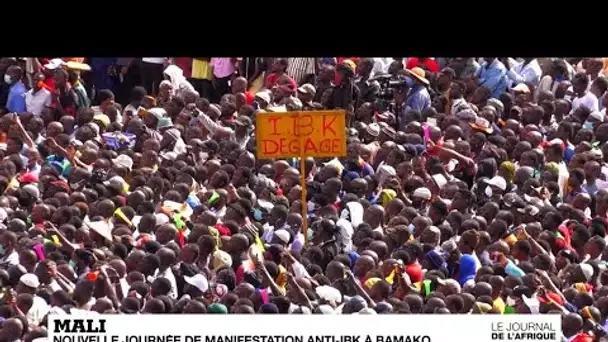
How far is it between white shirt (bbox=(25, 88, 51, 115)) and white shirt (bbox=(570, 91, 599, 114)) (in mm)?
2831

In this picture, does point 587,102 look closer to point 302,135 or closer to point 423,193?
point 423,193

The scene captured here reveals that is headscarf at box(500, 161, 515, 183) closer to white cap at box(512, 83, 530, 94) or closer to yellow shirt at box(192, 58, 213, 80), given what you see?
white cap at box(512, 83, 530, 94)

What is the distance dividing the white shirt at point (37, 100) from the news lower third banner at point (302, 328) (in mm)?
1881

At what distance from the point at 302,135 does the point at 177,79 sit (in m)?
1.35

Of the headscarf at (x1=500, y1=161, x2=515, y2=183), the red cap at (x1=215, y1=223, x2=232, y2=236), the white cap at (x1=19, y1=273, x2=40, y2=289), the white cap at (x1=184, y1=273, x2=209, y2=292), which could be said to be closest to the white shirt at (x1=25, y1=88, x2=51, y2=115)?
the red cap at (x1=215, y1=223, x2=232, y2=236)

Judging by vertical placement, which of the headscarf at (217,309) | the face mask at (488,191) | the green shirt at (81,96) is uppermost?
the green shirt at (81,96)

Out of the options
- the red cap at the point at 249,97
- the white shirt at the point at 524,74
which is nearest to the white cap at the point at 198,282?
the red cap at the point at 249,97

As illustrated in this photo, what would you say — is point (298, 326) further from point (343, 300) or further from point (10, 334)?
point (10, 334)

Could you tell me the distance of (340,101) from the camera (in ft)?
40.9

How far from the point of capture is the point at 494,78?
12.7m

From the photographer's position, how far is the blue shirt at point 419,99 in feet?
41.0

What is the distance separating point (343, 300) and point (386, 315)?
26cm

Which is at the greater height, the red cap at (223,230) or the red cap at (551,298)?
the red cap at (223,230)

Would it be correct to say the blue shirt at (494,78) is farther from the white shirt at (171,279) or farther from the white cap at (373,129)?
the white shirt at (171,279)
